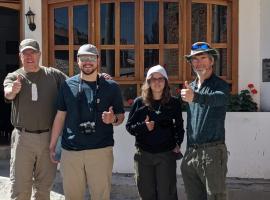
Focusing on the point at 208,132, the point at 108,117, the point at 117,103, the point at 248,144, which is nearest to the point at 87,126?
the point at 108,117

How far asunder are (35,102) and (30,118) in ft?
0.54

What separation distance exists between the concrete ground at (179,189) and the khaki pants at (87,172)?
1.72m

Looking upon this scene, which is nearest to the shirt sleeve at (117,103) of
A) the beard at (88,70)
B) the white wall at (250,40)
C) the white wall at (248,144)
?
the beard at (88,70)

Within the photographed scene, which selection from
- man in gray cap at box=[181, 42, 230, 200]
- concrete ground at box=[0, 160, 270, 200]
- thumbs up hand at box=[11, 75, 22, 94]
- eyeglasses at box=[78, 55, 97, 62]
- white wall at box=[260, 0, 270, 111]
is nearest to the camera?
man in gray cap at box=[181, 42, 230, 200]

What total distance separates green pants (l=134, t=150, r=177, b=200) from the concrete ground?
5.90 ft

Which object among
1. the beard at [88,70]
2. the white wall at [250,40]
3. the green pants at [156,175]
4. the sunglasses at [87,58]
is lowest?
the green pants at [156,175]

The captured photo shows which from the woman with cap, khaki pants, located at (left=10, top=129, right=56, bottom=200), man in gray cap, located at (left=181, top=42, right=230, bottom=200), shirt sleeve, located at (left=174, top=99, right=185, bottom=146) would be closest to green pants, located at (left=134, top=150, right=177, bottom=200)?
the woman with cap

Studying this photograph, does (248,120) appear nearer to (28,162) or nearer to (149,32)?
(149,32)

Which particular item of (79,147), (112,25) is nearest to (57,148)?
(79,147)

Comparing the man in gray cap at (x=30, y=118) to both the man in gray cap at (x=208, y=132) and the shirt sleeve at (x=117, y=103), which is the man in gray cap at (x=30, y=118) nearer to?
the shirt sleeve at (x=117, y=103)

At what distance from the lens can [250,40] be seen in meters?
6.96

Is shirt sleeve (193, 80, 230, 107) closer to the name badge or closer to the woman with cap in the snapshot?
the woman with cap

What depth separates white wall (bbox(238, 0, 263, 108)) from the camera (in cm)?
696

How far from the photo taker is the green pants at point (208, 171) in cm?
417
